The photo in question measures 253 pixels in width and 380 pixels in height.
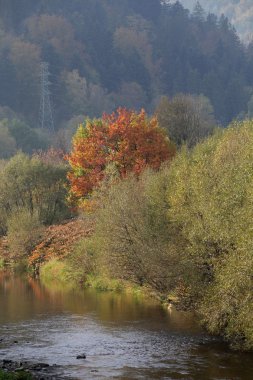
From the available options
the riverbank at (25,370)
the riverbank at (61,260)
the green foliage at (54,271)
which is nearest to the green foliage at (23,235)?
the riverbank at (61,260)

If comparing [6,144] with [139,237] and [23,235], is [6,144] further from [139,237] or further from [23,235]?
[139,237]

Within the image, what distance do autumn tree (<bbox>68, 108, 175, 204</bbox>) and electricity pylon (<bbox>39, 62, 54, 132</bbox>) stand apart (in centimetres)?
11508

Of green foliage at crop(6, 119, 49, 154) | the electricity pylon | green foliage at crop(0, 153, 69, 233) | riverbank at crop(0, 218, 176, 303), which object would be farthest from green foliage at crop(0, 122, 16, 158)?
riverbank at crop(0, 218, 176, 303)

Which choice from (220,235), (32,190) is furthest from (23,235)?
(220,235)

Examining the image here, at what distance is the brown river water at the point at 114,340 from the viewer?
29.7 m

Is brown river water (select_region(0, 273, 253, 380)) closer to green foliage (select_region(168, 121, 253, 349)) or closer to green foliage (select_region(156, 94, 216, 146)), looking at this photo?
green foliage (select_region(168, 121, 253, 349))

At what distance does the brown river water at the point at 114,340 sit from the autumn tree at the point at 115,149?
21906mm

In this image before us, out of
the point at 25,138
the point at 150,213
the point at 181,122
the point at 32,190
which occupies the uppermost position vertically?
the point at 25,138

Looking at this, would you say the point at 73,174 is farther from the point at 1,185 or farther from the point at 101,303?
the point at 101,303

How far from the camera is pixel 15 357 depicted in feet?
104

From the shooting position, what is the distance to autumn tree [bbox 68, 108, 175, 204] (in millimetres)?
68562

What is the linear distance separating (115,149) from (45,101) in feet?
418

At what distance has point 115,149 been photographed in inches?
2768

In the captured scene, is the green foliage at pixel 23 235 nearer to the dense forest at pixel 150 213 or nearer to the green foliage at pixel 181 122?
the dense forest at pixel 150 213
